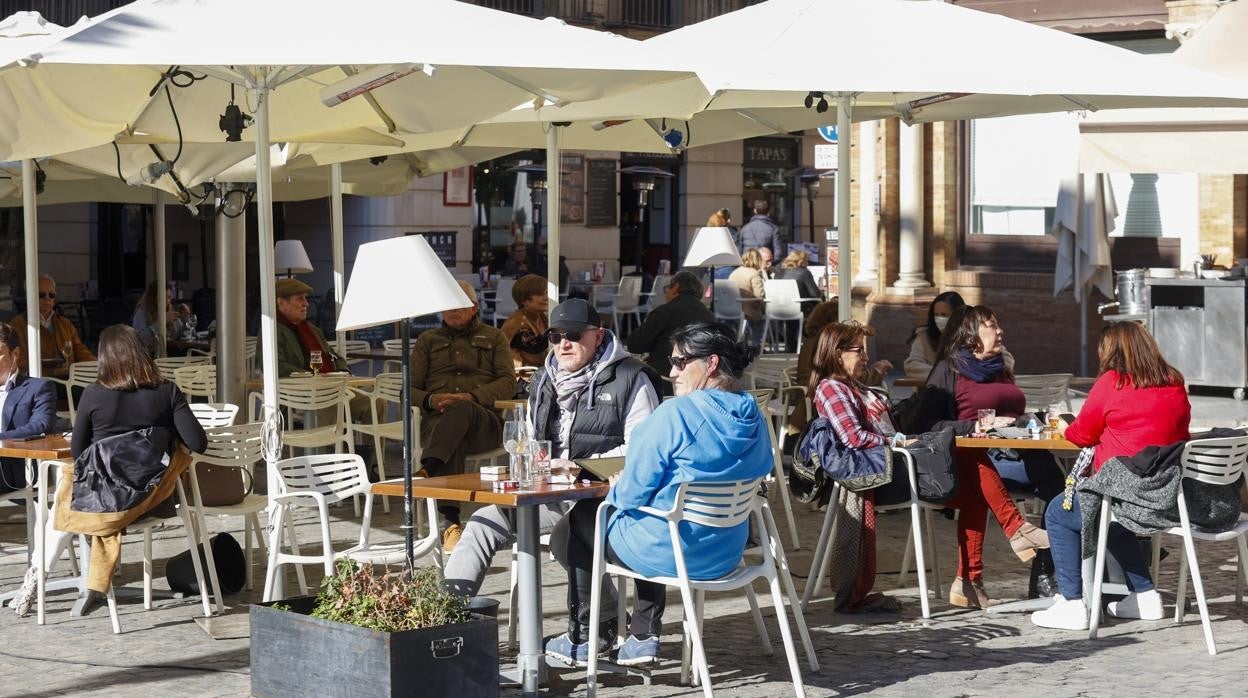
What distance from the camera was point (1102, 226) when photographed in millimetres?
16844

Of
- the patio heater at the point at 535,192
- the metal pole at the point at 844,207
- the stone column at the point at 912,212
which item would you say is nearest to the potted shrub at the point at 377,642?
the metal pole at the point at 844,207

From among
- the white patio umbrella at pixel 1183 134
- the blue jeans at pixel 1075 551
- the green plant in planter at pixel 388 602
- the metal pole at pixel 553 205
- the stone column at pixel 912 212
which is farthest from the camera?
the stone column at pixel 912 212

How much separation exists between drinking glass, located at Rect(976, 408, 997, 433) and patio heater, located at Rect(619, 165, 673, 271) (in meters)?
22.2

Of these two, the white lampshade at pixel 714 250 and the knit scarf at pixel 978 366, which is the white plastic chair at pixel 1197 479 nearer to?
the knit scarf at pixel 978 366

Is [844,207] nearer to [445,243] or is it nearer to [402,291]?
[402,291]

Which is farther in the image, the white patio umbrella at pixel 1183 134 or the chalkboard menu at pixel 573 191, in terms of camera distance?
the chalkboard menu at pixel 573 191

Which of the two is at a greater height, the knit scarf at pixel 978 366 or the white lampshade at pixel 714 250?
the white lampshade at pixel 714 250

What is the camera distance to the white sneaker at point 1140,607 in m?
7.89

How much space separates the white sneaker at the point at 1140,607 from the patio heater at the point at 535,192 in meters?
22.4

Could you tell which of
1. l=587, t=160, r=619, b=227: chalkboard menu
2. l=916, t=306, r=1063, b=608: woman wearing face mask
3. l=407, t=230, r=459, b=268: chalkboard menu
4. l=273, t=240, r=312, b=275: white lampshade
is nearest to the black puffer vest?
l=916, t=306, r=1063, b=608: woman wearing face mask

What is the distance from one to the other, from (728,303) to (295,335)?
11833mm

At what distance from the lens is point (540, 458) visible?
6.83m

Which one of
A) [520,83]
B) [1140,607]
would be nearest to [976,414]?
[1140,607]

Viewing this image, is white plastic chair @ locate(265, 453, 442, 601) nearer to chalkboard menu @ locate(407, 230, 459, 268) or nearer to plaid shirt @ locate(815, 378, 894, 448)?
plaid shirt @ locate(815, 378, 894, 448)
